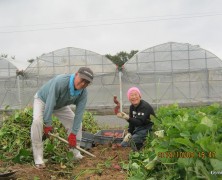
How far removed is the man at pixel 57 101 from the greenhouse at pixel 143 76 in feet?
34.7

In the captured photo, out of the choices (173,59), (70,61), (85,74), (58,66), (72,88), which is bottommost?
(72,88)

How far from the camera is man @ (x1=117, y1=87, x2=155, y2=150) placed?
5281mm

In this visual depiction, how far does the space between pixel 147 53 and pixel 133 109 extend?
438 inches

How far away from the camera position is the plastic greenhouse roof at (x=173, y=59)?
51.9 feet

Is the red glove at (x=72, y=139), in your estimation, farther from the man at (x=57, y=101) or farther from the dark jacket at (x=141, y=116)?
the dark jacket at (x=141, y=116)

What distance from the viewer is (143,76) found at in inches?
627

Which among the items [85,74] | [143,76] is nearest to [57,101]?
[85,74]

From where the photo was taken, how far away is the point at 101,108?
1616 centimetres

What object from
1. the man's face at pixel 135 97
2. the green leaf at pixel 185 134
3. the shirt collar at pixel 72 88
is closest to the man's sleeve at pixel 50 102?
the shirt collar at pixel 72 88

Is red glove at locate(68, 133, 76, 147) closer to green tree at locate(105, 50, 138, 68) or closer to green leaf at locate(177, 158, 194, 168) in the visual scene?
green leaf at locate(177, 158, 194, 168)

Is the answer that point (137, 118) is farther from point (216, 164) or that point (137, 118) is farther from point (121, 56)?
point (121, 56)

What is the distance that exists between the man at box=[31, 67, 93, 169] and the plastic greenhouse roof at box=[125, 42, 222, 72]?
11.5 meters

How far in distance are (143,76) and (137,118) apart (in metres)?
10.7
